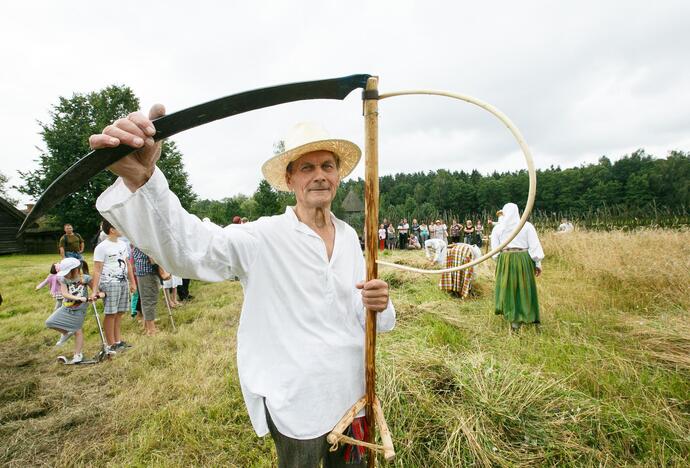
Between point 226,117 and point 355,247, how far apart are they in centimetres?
85

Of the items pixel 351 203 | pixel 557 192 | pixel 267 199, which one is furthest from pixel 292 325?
pixel 557 192

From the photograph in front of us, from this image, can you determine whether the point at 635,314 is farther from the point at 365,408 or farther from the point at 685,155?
the point at 685,155

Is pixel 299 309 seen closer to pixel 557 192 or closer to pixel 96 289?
pixel 96 289

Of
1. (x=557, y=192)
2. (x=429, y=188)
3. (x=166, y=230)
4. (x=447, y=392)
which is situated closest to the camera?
(x=166, y=230)

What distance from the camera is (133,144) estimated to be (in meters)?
0.82

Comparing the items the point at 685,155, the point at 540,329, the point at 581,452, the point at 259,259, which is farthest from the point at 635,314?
the point at 685,155

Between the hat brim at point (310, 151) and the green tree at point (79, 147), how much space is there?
72.8 ft

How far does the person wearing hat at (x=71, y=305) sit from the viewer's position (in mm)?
4215

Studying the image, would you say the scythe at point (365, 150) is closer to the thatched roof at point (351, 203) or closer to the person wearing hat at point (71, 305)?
the person wearing hat at point (71, 305)

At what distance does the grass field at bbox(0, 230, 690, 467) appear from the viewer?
2.21m

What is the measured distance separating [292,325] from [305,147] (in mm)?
766

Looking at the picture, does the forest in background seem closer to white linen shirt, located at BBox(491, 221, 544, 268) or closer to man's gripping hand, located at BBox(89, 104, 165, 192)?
white linen shirt, located at BBox(491, 221, 544, 268)

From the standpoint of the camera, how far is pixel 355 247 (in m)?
1.61

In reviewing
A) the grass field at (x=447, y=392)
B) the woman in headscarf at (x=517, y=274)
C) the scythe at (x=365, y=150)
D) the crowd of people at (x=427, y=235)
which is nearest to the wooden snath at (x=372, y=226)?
the scythe at (x=365, y=150)
